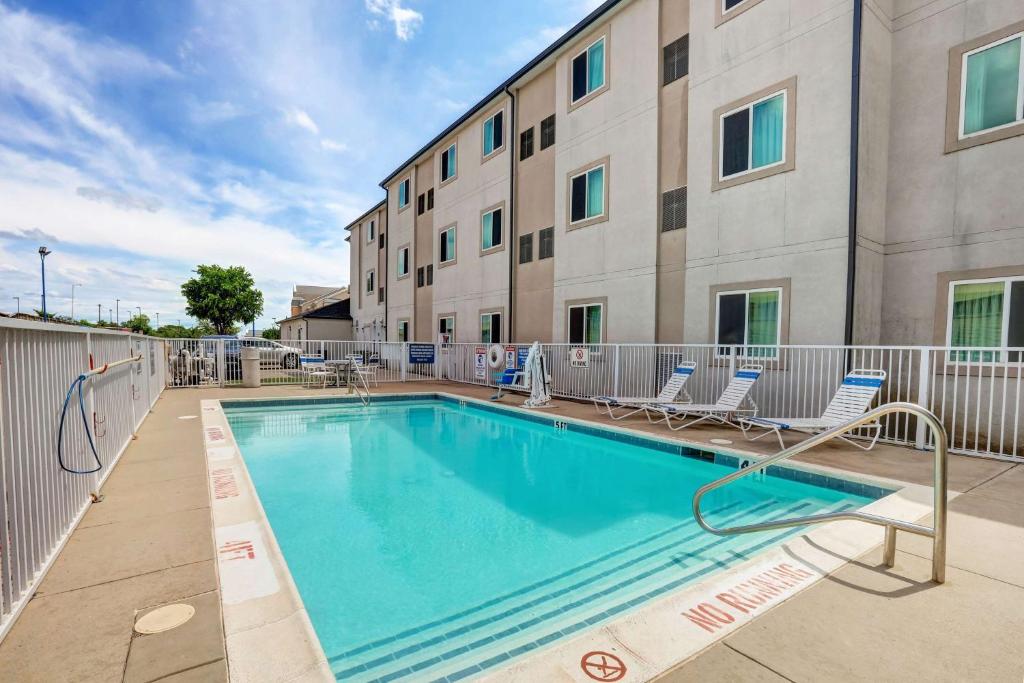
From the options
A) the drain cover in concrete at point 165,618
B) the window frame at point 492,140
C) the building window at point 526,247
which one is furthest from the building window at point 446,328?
the drain cover in concrete at point 165,618

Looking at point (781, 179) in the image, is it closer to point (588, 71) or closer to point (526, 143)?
point (588, 71)

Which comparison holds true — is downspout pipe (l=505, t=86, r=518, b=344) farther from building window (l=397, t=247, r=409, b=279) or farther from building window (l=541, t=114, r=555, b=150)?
building window (l=397, t=247, r=409, b=279)

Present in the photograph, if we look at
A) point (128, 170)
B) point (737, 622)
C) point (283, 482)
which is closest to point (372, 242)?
point (128, 170)

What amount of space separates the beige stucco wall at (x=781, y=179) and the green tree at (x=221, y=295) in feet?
148

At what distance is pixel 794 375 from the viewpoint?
319 inches

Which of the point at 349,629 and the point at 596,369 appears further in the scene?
the point at 596,369

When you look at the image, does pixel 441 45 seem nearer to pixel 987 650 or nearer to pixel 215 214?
pixel 987 650

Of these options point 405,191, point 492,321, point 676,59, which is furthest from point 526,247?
point 405,191

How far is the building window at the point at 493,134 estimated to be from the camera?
53.4ft

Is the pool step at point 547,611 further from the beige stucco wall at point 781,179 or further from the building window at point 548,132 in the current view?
the building window at point 548,132

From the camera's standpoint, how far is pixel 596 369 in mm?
11789

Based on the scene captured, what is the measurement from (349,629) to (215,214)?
1173 inches

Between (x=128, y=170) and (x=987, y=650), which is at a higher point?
(x=128, y=170)

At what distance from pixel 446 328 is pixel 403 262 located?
231 inches
